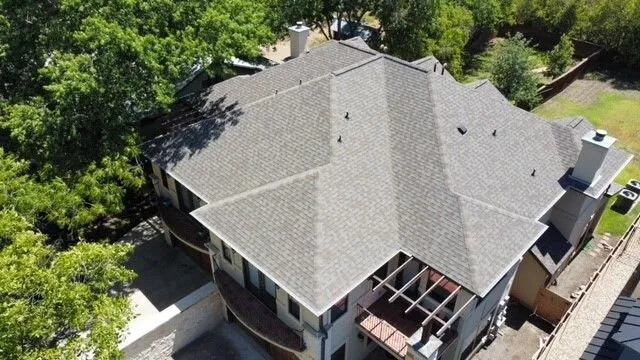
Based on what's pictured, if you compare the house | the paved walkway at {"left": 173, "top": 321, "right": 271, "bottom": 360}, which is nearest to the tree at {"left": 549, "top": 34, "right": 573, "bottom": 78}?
the house

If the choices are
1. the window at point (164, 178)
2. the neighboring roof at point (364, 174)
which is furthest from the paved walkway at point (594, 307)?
the window at point (164, 178)

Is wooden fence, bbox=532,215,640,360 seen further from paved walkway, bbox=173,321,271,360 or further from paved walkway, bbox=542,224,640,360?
paved walkway, bbox=173,321,271,360

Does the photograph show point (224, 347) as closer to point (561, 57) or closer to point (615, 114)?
point (615, 114)

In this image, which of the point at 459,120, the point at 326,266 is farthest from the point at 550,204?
the point at 326,266

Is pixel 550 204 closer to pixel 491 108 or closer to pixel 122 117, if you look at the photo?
pixel 491 108

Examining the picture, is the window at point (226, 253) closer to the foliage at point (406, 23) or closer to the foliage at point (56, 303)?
the foliage at point (56, 303)

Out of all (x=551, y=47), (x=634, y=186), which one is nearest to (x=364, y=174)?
(x=634, y=186)
